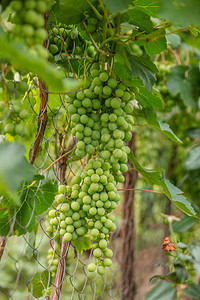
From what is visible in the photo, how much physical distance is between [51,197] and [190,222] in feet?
2.71

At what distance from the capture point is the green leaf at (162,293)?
72cm

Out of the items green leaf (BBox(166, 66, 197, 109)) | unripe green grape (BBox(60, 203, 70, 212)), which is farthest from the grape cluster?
green leaf (BBox(166, 66, 197, 109))

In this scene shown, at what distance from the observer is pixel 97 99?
2.45 ft

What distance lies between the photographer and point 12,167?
455 mm

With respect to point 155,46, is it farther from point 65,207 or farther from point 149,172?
point 65,207

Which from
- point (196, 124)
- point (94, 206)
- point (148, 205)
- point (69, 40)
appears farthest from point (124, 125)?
point (148, 205)

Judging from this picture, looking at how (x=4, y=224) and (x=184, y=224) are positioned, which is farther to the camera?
(x=184, y=224)

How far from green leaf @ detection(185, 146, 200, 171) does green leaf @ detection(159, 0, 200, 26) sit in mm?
1166

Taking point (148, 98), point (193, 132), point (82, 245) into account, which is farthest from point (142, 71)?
point (193, 132)

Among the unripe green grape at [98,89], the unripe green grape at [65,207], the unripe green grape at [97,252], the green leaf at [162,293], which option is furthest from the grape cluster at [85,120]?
the green leaf at [162,293]

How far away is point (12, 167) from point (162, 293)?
1.59 ft

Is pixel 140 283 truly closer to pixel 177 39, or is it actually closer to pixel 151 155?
pixel 151 155

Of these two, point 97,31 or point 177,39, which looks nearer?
point 97,31

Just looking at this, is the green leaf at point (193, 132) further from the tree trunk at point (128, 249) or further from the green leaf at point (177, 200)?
the green leaf at point (177, 200)
